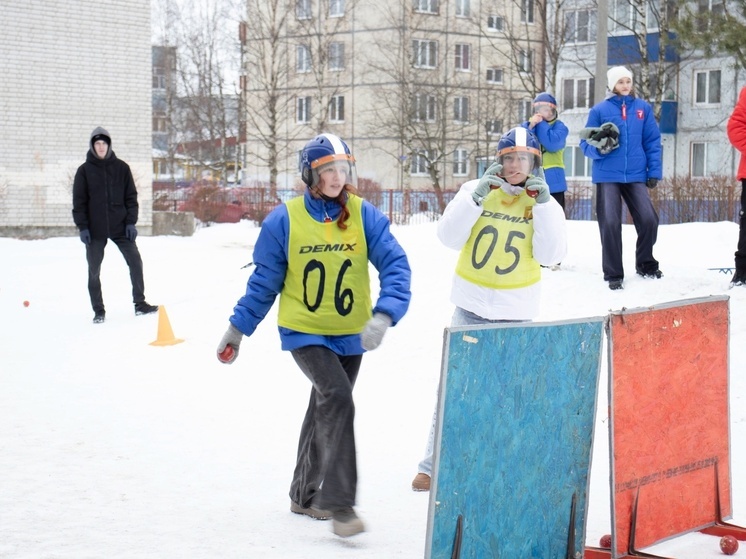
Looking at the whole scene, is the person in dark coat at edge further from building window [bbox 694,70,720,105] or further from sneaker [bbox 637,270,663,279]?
building window [bbox 694,70,720,105]

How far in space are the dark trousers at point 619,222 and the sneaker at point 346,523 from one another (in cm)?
585

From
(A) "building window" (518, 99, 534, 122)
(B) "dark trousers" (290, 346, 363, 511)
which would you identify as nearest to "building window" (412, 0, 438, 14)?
(A) "building window" (518, 99, 534, 122)

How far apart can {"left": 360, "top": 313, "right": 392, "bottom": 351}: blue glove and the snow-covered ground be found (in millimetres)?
905

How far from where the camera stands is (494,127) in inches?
1988

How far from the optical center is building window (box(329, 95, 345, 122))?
5222cm

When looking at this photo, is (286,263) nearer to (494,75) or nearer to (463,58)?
(463,58)

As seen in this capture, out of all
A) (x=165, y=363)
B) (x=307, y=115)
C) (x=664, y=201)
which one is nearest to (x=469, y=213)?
(x=165, y=363)

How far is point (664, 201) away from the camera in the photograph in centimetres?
2164

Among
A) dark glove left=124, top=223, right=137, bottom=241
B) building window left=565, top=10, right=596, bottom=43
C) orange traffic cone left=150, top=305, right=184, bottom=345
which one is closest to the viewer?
orange traffic cone left=150, top=305, right=184, bottom=345

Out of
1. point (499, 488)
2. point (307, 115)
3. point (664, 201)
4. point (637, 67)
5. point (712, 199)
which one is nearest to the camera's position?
point (499, 488)

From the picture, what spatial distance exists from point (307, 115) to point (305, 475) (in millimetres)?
48750

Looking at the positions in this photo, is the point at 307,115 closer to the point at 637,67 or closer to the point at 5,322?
the point at 637,67

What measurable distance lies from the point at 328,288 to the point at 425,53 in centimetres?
4632

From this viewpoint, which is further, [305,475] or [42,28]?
[42,28]
